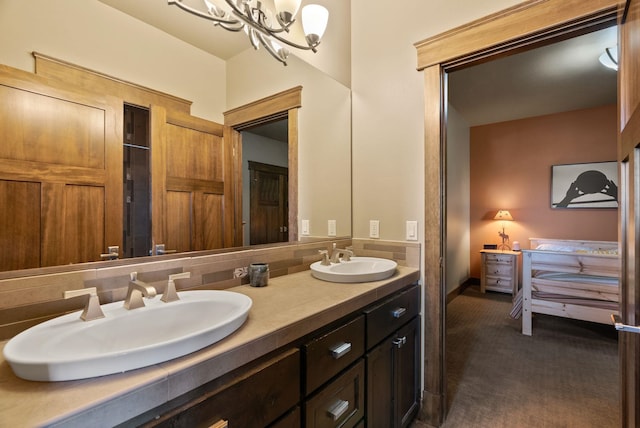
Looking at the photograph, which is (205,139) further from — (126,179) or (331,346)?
(331,346)

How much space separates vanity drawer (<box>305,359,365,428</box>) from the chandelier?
1.61 metres

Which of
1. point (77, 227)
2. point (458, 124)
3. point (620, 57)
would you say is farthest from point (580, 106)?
point (77, 227)

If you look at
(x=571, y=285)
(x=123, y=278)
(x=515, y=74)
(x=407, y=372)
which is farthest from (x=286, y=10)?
(x=571, y=285)

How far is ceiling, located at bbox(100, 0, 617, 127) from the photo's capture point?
128 centimetres

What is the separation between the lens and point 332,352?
42.2 inches

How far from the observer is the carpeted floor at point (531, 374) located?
71.4 inches

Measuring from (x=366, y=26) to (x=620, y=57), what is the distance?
1.49 metres

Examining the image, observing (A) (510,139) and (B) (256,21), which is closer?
(B) (256,21)

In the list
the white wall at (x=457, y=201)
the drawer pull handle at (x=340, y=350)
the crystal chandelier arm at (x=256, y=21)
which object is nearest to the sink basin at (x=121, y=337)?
the drawer pull handle at (x=340, y=350)

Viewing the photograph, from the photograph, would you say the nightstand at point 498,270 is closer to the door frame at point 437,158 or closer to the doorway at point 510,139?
the doorway at point 510,139

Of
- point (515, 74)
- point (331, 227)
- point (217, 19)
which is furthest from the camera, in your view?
point (515, 74)

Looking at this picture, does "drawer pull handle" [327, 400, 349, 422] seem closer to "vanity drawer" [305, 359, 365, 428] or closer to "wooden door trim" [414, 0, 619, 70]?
"vanity drawer" [305, 359, 365, 428]

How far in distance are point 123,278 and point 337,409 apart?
905mm

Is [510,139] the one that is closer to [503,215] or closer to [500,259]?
[503,215]
